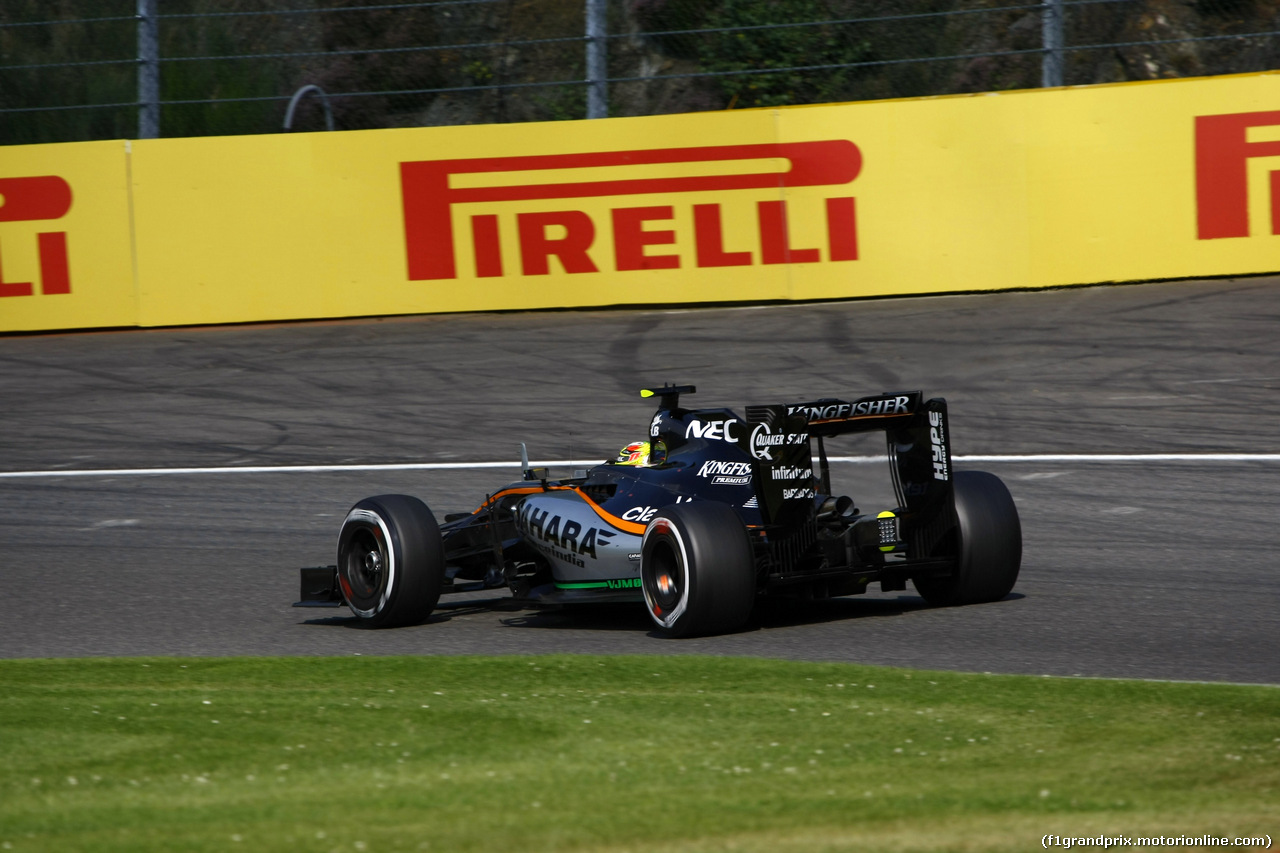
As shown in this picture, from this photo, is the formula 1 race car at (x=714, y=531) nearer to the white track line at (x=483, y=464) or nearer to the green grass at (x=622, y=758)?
the green grass at (x=622, y=758)

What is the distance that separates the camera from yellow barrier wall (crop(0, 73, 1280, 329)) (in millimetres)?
15820

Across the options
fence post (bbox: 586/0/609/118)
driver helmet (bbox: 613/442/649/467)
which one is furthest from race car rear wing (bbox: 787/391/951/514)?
fence post (bbox: 586/0/609/118)

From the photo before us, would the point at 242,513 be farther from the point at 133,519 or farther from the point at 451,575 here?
the point at 451,575

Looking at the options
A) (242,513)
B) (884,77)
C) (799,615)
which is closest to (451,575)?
(799,615)

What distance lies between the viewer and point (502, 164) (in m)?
16.9

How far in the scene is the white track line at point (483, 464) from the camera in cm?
1123

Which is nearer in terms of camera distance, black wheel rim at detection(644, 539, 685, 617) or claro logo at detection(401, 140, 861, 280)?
black wheel rim at detection(644, 539, 685, 617)

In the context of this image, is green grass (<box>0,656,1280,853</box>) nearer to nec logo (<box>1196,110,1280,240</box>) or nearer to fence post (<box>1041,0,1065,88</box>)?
nec logo (<box>1196,110,1280,240</box>)

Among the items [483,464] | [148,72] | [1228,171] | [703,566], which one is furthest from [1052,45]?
[703,566]

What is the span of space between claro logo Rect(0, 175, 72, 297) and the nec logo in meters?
11.6

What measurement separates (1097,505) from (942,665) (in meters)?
3.98

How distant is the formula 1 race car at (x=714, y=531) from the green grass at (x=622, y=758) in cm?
69

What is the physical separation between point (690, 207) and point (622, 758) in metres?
11.8

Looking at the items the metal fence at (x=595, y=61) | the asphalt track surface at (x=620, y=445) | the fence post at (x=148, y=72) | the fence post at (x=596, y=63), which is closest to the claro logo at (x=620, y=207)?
the asphalt track surface at (x=620, y=445)
